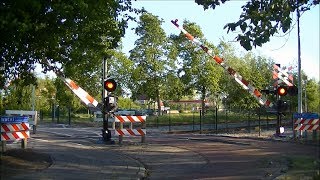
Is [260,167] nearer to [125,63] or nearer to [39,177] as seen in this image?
[39,177]

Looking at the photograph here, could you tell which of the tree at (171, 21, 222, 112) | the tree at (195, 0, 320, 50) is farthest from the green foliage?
the tree at (195, 0, 320, 50)

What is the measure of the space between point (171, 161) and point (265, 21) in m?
6.59

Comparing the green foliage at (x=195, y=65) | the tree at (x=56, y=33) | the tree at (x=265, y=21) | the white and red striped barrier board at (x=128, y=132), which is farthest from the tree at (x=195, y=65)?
the tree at (x=265, y=21)

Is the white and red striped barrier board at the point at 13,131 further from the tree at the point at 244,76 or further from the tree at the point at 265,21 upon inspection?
the tree at the point at 244,76

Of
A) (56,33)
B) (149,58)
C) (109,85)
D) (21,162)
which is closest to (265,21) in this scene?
(56,33)

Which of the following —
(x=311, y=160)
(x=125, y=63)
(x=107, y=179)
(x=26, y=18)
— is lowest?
(x=107, y=179)

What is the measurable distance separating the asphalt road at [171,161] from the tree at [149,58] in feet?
95.0

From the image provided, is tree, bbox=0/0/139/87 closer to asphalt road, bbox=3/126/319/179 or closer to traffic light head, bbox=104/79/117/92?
asphalt road, bbox=3/126/319/179

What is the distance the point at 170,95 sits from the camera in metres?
49.9

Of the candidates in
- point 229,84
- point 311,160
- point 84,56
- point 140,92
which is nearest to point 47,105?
point 140,92

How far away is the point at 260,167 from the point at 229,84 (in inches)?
1585

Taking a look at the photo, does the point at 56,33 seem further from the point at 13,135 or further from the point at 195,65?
the point at 195,65

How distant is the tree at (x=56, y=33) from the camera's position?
10.2m

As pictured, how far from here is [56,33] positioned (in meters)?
11.6
